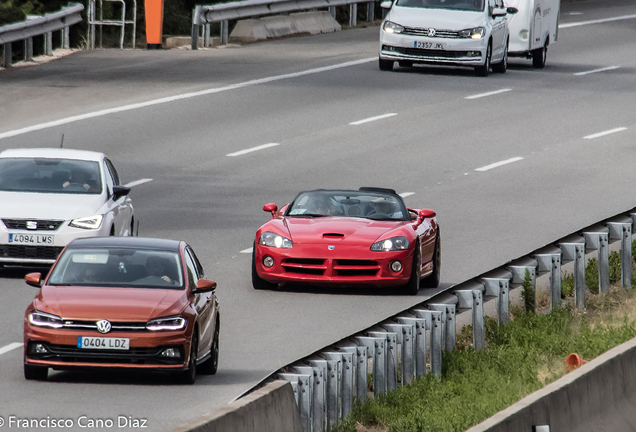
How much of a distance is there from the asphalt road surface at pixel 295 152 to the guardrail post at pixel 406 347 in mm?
1256

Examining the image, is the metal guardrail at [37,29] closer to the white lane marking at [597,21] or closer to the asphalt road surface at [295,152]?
the asphalt road surface at [295,152]

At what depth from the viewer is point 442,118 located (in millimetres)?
31375

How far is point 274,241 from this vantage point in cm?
1697

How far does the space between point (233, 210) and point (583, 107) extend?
13.3 metres

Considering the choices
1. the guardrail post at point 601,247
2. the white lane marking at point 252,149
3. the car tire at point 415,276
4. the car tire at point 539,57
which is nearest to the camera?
the guardrail post at point 601,247

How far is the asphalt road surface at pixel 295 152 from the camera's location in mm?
13812

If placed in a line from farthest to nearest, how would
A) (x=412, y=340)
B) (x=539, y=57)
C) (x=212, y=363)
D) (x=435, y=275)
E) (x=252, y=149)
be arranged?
(x=539, y=57) → (x=252, y=149) → (x=435, y=275) → (x=212, y=363) → (x=412, y=340)

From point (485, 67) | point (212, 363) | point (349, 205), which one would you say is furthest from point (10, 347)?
point (485, 67)

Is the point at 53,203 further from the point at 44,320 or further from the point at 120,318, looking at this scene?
the point at 120,318

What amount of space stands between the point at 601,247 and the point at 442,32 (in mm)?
17810

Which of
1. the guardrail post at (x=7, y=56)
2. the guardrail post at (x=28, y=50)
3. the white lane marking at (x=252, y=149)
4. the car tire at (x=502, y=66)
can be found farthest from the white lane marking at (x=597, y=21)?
the white lane marking at (x=252, y=149)

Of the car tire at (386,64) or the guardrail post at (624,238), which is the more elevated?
the guardrail post at (624,238)

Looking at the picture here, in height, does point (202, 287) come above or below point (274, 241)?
above

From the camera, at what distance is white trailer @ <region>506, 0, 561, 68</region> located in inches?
1465
